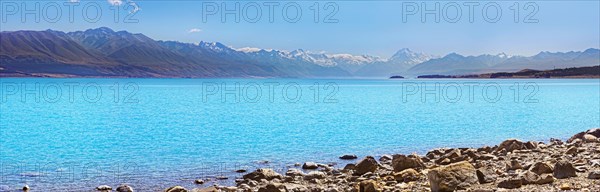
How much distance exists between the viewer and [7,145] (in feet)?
88.6

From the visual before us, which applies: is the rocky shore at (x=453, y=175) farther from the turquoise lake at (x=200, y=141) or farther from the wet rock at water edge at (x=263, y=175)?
the turquoise lake at (x=200, y=141)

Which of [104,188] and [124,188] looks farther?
[104,188]

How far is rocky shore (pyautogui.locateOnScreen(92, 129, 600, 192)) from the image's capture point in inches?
440

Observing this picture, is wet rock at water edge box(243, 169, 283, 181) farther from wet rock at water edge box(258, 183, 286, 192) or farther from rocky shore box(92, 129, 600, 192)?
wet rock at water edge box(258, 183, 286, 192)

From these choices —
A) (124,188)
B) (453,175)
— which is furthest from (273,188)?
(124,188)

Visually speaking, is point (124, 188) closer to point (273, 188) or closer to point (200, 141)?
point (273, 188)

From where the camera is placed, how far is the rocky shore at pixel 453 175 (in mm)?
11180

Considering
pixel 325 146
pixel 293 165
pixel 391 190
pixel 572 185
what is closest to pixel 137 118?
pixel 325 146

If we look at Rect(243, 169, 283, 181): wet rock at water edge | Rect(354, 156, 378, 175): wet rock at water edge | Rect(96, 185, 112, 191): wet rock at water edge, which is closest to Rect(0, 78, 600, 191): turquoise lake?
Rect(96, 185, 112, 191): wet rock at water edge

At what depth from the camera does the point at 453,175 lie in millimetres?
11258

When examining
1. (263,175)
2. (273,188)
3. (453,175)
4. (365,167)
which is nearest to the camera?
(453,175)

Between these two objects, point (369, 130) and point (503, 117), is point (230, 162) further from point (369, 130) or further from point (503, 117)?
point (503, 117)

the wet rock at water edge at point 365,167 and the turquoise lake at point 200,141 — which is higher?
the wet rock at water edge at point 365,167

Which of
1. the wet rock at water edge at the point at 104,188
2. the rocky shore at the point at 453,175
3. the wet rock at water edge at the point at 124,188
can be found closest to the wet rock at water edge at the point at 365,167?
the rocky shore at the point at 453,175
